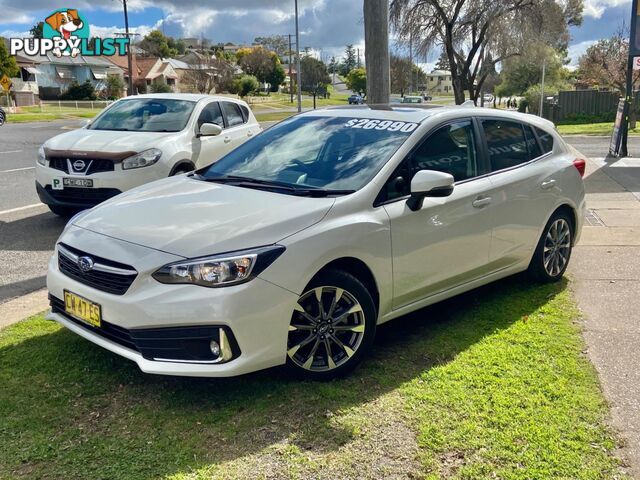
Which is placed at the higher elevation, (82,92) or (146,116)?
(82,92)

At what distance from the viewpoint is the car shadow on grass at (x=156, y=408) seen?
3014 millimetres

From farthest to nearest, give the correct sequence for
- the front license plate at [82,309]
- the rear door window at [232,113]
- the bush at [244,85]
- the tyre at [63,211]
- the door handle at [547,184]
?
the bush at [244,85] < the rear door window at [232,113] < the tyre at [63,211] < the door handle at [547,184] < the front license plate at [82,309]

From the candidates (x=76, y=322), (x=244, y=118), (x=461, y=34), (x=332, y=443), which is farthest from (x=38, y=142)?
(x=332, y=443)

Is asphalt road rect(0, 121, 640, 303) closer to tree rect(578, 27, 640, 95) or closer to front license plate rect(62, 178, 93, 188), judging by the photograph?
front license plate rect(62, 178, 93, 188)

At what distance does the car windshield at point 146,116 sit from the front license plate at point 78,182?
4.43ft

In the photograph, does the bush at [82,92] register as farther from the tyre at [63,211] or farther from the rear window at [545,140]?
the rear window at [545,140]

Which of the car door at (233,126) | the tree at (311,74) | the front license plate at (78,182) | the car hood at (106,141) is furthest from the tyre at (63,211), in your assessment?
the tree at (311,74)

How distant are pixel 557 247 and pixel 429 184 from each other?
88.9 inches

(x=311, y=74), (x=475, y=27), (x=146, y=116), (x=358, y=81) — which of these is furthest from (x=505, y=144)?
(x=311, y=74)

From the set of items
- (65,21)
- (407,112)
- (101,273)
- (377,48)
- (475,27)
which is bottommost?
(101,273)

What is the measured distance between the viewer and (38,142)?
68.3ft

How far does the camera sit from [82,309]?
11.8 ft

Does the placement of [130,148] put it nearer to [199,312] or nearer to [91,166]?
[91,166]

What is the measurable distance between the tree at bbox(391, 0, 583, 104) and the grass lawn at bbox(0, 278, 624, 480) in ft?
60.4
